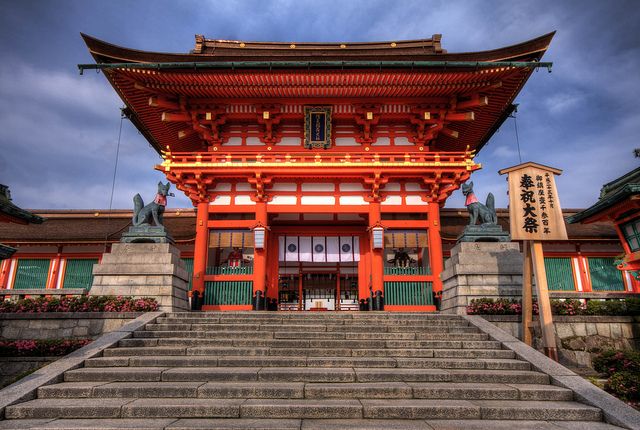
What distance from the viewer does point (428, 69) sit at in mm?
14492

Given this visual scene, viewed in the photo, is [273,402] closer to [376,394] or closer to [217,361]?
[376,394]

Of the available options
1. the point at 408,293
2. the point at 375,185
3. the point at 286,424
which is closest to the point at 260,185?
the point at 375,185

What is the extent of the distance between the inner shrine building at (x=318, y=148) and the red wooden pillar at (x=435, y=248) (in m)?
0.04

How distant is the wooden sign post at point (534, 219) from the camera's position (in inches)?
352

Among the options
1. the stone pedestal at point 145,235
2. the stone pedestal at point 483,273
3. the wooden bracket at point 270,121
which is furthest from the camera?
the wooden bracket at point 270,121

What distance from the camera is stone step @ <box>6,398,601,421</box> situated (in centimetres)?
556

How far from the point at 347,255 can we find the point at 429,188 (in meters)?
4.54

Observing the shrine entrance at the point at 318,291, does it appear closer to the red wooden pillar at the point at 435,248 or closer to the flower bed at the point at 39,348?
the red wooden pillar at the point at 435,248

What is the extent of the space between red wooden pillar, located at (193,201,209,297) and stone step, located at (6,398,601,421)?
8.93 m

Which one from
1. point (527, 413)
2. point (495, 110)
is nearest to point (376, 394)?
point (527, 413)

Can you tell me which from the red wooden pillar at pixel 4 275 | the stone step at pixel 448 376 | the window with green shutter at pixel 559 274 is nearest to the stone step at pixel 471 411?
the stone step at pixel 448 376

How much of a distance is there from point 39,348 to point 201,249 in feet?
21.6

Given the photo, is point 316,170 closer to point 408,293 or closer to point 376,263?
point 376,263

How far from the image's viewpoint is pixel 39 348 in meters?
9.23
